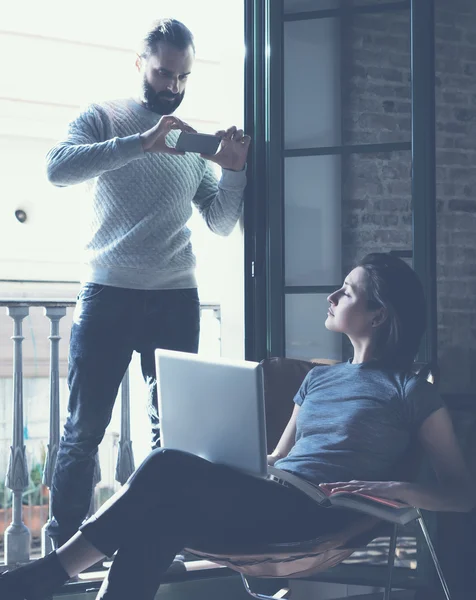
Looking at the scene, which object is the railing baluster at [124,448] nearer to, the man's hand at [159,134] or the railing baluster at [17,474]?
the railing baluster at [17,474]

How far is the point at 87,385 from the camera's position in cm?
258

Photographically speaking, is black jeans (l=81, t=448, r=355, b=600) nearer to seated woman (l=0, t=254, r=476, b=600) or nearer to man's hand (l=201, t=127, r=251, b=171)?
seated woman (l=0, t=254, r=476, b=600)

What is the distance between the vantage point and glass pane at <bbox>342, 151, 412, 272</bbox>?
9.46 feet

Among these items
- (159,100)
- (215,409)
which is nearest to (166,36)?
(159,100)

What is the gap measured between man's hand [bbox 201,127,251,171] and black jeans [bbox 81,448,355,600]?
118 centimetres

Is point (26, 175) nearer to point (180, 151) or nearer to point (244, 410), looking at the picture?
point (180, 151)

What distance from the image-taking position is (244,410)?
1847 millimetres

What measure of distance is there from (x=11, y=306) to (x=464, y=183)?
195 centimetres

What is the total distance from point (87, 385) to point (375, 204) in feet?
4.02

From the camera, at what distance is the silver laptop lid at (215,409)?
1.84m

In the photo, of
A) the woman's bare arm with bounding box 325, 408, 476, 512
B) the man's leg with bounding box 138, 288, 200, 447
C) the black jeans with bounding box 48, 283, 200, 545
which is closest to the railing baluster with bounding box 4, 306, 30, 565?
the black jeans with bounding box 48, 283, 200, 545

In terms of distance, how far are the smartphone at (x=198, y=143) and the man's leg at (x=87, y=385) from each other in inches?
19.3

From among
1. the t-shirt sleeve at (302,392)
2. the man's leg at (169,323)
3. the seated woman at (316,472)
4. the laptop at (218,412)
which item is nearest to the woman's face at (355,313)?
the seated woman at (316,472)

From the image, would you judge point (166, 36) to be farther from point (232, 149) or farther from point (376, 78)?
point (376, 78)
